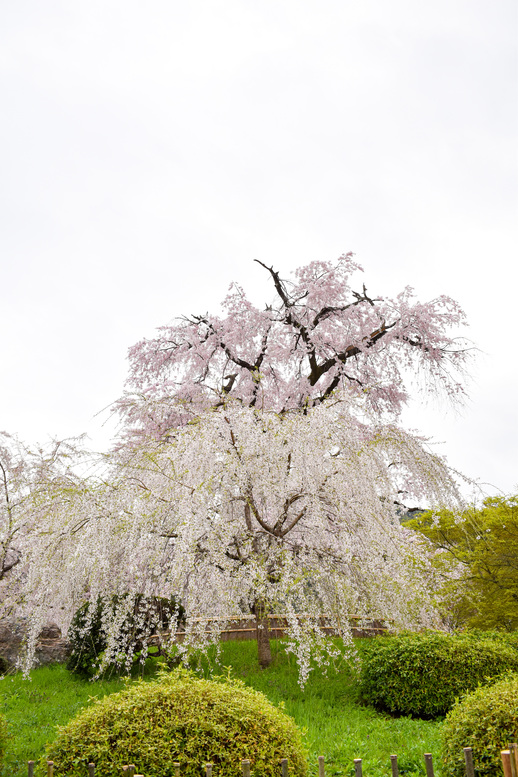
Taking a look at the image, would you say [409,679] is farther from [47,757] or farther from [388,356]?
[388,356]

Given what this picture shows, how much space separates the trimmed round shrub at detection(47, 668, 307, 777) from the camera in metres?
3.55

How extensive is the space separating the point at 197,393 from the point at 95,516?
260 inches

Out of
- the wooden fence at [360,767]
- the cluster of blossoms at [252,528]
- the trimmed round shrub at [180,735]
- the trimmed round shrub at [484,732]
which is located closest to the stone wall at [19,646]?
the cluster of blossoms at [252,528]

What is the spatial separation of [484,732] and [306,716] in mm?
2767

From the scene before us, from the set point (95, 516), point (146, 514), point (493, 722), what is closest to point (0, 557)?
point (95, 516)

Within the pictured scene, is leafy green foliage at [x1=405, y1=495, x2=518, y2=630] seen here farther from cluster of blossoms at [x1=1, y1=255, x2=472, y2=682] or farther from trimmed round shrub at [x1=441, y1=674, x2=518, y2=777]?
trimmed round shrub at [x1=441, y1=674, x2=518, y2=777]

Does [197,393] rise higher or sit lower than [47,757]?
higher

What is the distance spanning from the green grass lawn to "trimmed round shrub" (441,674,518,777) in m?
0.71

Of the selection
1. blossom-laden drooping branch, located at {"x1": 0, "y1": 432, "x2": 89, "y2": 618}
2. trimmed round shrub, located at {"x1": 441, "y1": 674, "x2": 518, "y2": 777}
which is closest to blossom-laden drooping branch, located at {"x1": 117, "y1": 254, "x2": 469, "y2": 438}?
blossom-laden drooping branch, located at {"x1": 0, "y1": 432, "x2": 89, "y2": 618}

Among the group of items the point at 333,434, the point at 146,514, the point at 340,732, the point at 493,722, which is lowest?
the point at 340,732

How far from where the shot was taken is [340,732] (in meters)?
5.81

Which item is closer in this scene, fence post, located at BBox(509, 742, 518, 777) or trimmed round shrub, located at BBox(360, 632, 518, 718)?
fence post, located at BBox(509, 742, 518, 777)

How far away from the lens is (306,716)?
20.5 ft

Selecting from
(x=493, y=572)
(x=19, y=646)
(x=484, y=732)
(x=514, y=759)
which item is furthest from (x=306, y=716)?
(x=19, y=646)
